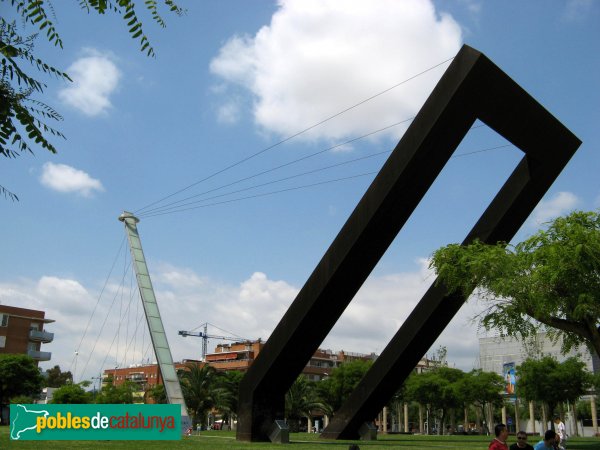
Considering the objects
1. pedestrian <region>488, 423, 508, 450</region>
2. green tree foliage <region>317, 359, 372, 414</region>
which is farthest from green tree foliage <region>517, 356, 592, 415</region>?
pedestrian <region>488, 423, 508, 450</region>

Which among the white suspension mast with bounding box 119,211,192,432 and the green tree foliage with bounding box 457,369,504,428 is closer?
the white suspension mast with bounding box 119,211,192,432

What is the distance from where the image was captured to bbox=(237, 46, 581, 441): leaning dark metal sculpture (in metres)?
17.5

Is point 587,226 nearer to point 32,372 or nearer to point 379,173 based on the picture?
point 379,173

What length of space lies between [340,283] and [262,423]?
205 inches

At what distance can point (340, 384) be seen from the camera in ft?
185

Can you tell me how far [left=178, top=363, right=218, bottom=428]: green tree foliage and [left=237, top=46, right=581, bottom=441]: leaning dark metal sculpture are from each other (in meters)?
30.6

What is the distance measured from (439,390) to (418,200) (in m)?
38.8

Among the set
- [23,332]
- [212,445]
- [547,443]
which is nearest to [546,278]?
[547,443]

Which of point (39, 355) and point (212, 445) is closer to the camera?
point (212, 445)

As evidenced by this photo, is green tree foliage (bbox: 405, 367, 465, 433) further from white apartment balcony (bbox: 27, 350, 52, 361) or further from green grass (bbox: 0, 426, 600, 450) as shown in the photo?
white apartment balcony (bbox: 27, 350, 52, 361)

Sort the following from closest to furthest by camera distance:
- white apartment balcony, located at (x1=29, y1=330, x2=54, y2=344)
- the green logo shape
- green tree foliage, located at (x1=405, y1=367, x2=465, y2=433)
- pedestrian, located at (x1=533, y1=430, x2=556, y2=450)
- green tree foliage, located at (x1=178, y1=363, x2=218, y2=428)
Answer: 1. pedestrian, located at (x1=533, y1=430, x2=556, y2=450)
2. the green logo shape
3. green tree foliage, located at (x1=178, y1=363, x2=218, y2=428)
4. green tree foliage, located at (x1=405, y1=367, x2=465, y2=433)
5. white apartment balcony, located at (x1=29, y1=330, x2=54, y2=344)

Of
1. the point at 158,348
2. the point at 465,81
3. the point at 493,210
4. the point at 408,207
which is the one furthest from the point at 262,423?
the point at 158,348

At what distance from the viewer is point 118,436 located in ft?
60.5

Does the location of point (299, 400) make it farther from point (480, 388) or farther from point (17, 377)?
point (17, 377)
